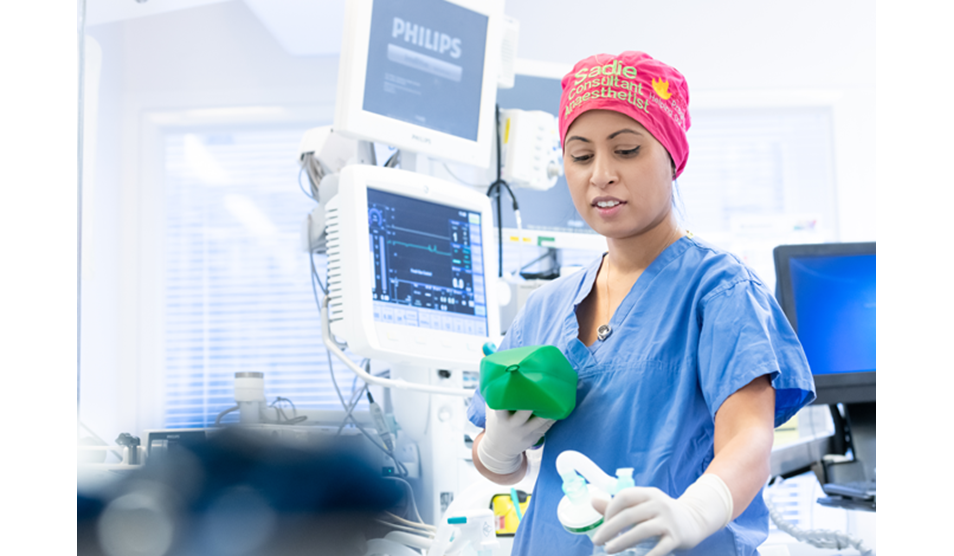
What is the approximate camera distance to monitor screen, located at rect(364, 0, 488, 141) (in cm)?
181

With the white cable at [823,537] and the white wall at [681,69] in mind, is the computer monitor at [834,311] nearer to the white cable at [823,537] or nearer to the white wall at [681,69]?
the white cable at [823,537]

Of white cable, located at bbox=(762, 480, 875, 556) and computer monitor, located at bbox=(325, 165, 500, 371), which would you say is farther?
white cable, located at bbox=(762, 480, 875, 556)

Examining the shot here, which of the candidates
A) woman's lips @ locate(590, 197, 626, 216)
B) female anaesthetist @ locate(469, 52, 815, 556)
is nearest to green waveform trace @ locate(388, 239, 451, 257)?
female anaesthetist @ locate(469, 52, 815, 556)

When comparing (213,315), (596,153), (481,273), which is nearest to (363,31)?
(481,273)

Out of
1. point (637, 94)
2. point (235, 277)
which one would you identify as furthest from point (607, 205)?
point (235, 277)

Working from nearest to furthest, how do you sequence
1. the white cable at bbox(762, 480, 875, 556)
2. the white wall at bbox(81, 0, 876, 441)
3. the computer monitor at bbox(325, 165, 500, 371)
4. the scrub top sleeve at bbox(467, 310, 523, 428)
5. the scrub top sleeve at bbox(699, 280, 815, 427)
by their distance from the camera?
the scrub top sleeve at bbox(699, 280, 815, 427) → the scrub top sleeve at bbox(467, 310, 523, 428) → the computer monitor at bbox(325, 165, 500, 371) → the white cable at bbox(762, 480, 875, 556) → the white wall at bbox(81, 0, 876, 441)

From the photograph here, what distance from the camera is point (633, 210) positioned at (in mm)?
1017

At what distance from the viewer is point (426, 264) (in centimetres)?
181

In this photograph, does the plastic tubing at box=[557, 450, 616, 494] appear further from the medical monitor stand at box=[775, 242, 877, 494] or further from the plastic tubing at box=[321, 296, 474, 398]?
the medical monitor stand at box=[775, 242, 877, 494]

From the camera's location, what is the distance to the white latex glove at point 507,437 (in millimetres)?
1040

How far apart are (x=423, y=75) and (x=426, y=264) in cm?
50

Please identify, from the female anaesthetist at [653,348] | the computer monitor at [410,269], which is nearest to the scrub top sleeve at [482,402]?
the female anaesthetist at [653,348]
